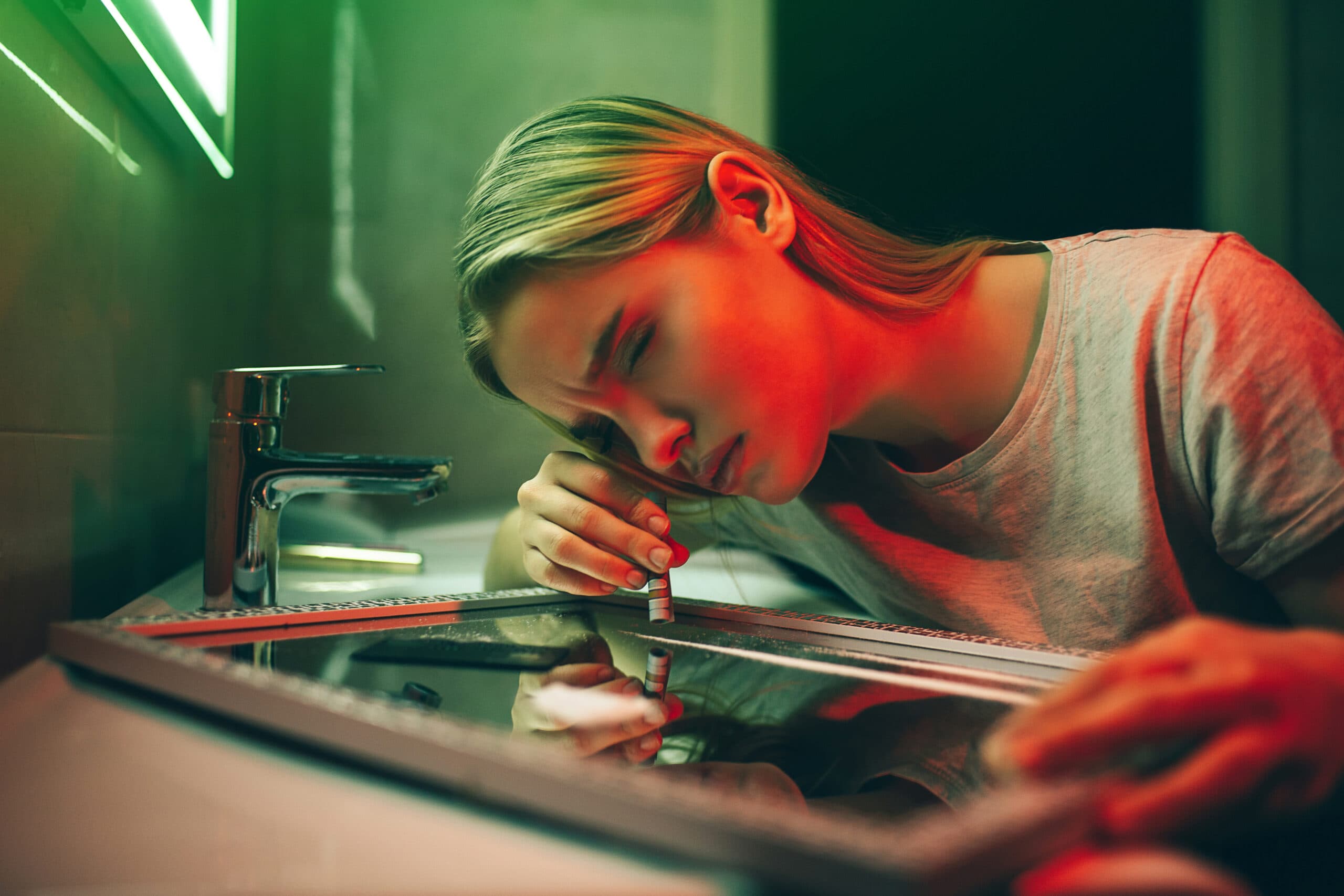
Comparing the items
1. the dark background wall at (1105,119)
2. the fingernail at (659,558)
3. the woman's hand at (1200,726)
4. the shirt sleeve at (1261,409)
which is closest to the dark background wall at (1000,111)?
the dark background wall at (1105,119)

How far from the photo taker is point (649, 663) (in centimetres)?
46

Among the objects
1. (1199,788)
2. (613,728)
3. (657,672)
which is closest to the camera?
(1199,788)

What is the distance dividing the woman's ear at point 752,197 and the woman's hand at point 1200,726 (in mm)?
504

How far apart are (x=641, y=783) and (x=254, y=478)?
0.56 meters

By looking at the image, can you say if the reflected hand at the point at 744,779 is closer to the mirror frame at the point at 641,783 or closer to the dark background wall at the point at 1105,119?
the mirror frame at the point at 641,783

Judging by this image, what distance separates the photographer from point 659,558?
601mm

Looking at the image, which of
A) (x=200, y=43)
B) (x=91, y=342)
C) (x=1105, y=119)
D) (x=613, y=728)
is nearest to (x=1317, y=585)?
(x=613, y=728)

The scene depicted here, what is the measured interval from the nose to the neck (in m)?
0.19

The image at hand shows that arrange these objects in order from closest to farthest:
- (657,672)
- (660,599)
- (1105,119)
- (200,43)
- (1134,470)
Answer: (657,672), (660,599), (1134,470), (200,43), (1105,119)

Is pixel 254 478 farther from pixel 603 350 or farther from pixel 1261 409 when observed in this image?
pixel 1261 409

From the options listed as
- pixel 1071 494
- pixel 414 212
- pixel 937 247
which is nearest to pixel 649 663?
pixel 1071 494

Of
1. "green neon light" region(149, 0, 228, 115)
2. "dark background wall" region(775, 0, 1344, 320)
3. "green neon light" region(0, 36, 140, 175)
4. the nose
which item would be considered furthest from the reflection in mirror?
"dark background wall" region(775, 0, 1344, 320)

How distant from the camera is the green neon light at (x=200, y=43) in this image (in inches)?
27.7

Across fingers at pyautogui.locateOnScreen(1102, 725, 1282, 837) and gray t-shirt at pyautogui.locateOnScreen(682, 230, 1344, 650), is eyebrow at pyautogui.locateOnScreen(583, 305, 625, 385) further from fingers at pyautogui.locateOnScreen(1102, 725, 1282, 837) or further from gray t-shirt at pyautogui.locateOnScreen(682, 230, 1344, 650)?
fingers at pyautogui.locateOnScreen(1102, 725, 1282, 837)
